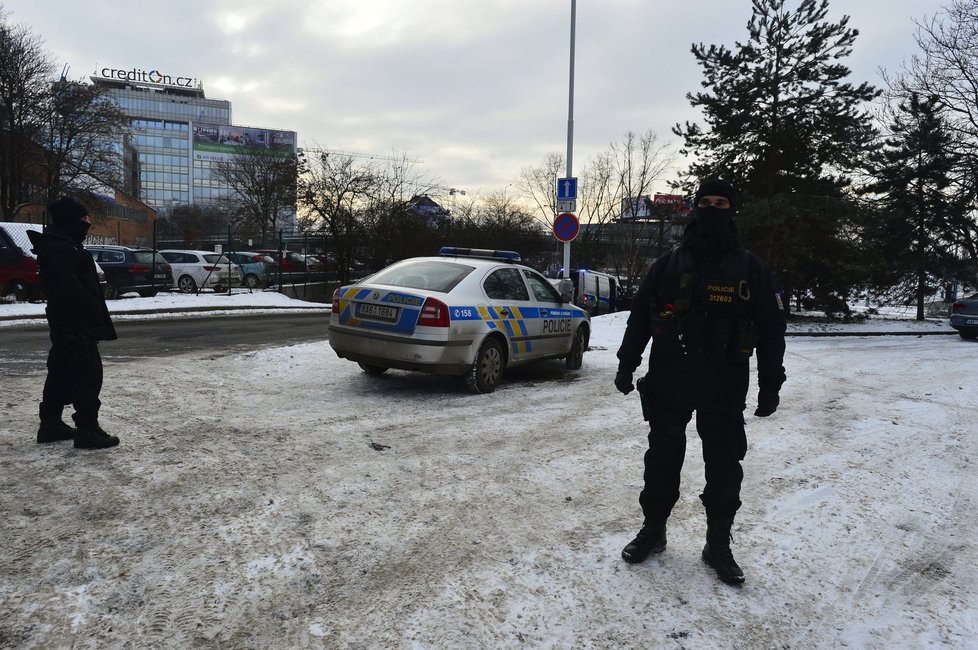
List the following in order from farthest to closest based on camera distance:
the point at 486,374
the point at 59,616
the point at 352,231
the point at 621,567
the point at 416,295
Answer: the point at 352,231, the point at 486,374, the point at 416,295, the point at 621,567, the point at 59,616

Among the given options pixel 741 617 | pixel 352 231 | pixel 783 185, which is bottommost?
pixel 741 617

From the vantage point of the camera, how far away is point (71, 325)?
4566 mm

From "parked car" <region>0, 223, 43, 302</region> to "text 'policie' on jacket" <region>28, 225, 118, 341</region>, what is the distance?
13142mm

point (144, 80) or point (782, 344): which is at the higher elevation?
point (144, 80)

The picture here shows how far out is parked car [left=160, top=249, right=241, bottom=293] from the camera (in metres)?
23.3

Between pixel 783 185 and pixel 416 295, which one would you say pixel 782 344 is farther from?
pixel 783 185

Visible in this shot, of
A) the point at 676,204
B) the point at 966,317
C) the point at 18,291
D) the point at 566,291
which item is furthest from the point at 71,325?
the point at 676,204

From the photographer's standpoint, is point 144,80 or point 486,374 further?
point 144,80

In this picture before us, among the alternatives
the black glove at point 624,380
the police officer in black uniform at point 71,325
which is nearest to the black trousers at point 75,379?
the police officer in black uniform at point 71,325

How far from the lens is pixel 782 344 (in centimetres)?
297

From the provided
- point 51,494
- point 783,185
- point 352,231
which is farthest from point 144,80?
point 51,494

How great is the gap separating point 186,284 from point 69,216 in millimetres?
20396

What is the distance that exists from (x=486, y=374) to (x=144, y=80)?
539 feet

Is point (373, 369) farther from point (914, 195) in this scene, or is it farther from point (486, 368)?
point (914, 195)
